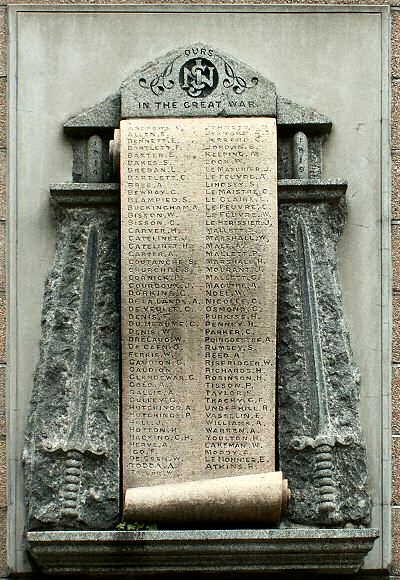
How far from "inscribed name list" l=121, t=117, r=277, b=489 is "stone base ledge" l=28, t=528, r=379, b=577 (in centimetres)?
39

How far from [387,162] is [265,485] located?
2016mm

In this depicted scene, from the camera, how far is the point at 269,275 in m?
8.59

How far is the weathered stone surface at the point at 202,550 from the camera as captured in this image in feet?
26.9

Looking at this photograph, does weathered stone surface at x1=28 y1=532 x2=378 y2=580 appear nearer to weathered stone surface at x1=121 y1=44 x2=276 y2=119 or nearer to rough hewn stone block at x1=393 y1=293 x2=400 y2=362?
rough hewn stone block at x1=393 y1=293 x2=400 y2=362

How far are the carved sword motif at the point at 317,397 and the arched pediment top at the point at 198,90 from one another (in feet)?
2.31

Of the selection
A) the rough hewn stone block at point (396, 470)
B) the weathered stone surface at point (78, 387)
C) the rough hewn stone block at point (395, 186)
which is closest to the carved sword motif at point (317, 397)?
the rough hewn stone block at point (396, 470)

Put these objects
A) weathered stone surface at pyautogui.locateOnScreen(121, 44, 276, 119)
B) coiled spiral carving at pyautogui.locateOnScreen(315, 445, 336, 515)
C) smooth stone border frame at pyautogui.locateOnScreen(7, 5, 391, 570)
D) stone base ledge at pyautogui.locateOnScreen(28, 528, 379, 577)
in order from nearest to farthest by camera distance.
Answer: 1. stone base ledge at pyautogui.locateOnScreen(28, 528, 379, 577)
2. coiled spiral carving at pyautogui.locateOnScreen(315, 445, 336, 515)
3. smooth stone border frame at pyautogui.locateOnScreen(7, 5, 391, 570)
4. weathered stone surface at pyautogui.locateOnScreen(121, 44, 276, 119)

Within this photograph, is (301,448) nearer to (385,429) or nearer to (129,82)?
(385,429)

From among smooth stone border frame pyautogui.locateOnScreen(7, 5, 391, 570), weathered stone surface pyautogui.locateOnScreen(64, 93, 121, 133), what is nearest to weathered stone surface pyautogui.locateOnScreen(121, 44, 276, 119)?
weathered stone surface pyautogui.locateOnScreen(64, 93, 121, 133)

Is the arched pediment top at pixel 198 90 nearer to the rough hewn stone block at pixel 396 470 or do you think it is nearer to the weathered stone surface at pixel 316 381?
the weathered stone surface at pixel 316 381

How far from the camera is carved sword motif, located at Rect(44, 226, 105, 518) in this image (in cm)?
837

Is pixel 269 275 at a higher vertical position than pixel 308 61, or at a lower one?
lower

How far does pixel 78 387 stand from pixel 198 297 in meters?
0.81

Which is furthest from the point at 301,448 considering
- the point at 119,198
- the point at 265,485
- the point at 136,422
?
the point at 119,198
